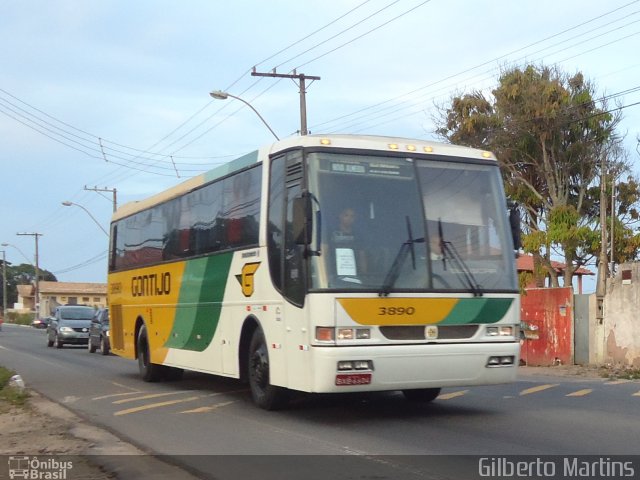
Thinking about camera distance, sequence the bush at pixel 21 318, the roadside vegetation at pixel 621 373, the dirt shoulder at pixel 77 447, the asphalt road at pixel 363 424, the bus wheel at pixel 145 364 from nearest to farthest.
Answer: the dirt shoulder at pixel 77 447, the asphalt road at pixel 363 424, the bus wheel at pixel 145 364, the roadside vegetation at pixel 621 373, the bush at pixel 21 318

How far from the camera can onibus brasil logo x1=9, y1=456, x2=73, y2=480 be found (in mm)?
7707

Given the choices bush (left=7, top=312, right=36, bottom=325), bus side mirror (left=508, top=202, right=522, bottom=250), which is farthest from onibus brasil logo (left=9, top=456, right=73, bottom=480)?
bush (left=7, top=312, right=36, bottom=325)

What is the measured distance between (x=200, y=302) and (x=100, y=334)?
667 inches

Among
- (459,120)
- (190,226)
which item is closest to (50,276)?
(459,120)

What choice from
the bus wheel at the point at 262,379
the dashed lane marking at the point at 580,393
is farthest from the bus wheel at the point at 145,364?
the dashed lane marking at the point at 580,393

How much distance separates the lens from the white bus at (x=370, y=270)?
386 inches

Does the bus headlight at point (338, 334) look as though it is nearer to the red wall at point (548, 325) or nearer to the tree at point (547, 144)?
the red wall at point (548, 325)

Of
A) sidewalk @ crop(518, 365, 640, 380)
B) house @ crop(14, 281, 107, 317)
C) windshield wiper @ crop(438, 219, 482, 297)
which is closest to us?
windshield wiper @ crop(438, 219, 482, 297)

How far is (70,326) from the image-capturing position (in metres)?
33.6

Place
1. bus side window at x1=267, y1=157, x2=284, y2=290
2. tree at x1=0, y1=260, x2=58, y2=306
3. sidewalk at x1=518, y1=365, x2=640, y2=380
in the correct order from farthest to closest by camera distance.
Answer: tree at x1=0, y1=260, x2=58, y2=306
sidewalk at x1=518, y1=365, x2=640, y2=380
bus side window at x1=267, y1=157, x2=284, y2=290

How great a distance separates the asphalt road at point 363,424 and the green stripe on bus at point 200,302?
92 cm

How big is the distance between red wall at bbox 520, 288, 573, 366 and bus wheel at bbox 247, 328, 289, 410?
470 inches

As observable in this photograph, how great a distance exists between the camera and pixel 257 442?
9.27 meters

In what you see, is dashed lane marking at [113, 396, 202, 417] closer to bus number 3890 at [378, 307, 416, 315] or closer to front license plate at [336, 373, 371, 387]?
front license plate at [336, 373, 371, 387]
